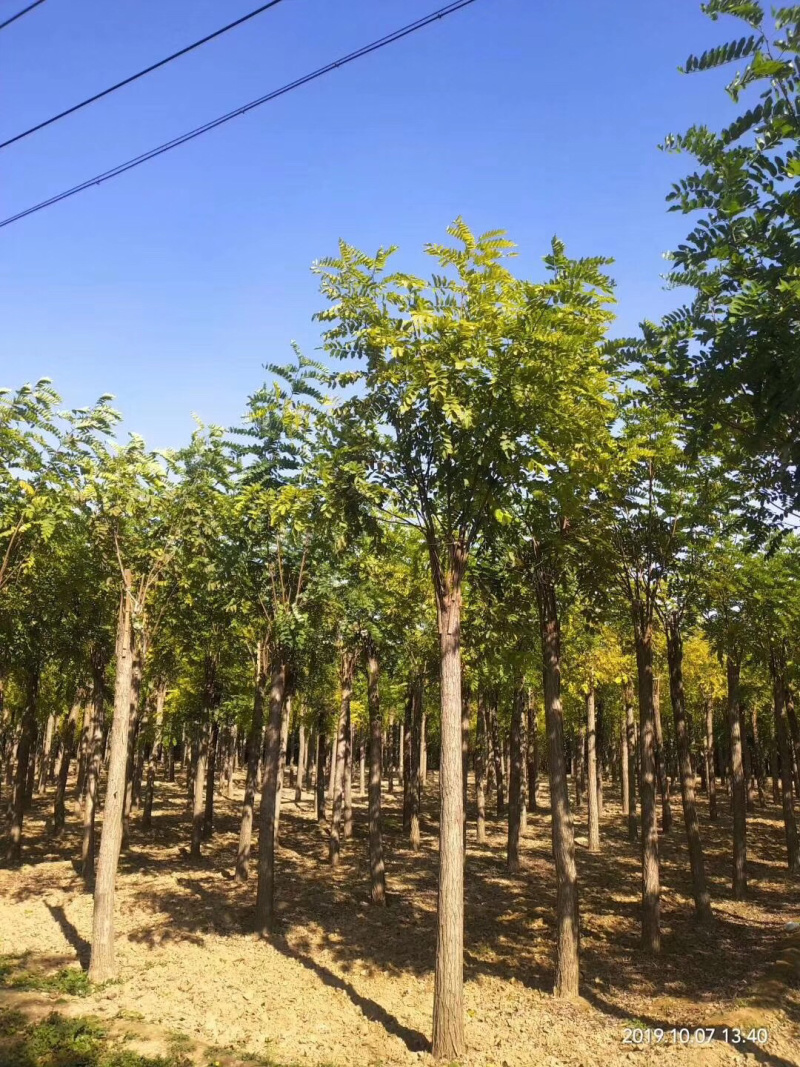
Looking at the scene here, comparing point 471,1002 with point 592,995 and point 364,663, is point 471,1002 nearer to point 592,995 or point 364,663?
point 592,995

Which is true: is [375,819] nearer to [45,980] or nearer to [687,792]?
[687,792]

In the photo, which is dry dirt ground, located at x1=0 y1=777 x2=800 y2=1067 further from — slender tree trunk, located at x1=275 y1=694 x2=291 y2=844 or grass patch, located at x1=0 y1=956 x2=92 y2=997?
slender tree trunk, located at x1=275 y1=694 x2=291 y2=844

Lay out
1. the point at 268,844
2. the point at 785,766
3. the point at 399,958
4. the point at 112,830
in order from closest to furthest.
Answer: the point at 112,830, the point at 399,958, the point at 268,844, the point at 785,766

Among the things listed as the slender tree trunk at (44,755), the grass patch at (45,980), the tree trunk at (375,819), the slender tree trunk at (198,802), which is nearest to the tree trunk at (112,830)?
the grass patch at (45,980)

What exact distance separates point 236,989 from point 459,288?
36.0 feet

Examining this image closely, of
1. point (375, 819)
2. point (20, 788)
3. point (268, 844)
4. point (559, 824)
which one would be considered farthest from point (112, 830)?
point (20, 788)

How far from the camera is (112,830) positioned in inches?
451

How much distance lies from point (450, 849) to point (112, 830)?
254 inches

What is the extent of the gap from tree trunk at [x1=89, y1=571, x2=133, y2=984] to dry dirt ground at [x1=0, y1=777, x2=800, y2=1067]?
55 centimetres

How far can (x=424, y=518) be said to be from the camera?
31.2 ft

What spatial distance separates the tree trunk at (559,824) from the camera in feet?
33.1

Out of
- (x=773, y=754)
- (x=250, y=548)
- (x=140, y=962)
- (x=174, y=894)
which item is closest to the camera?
(x=140, y=962)

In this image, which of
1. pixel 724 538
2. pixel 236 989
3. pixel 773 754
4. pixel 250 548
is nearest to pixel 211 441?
pixel 250 548

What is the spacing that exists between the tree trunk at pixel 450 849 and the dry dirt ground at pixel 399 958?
534 millimetres
